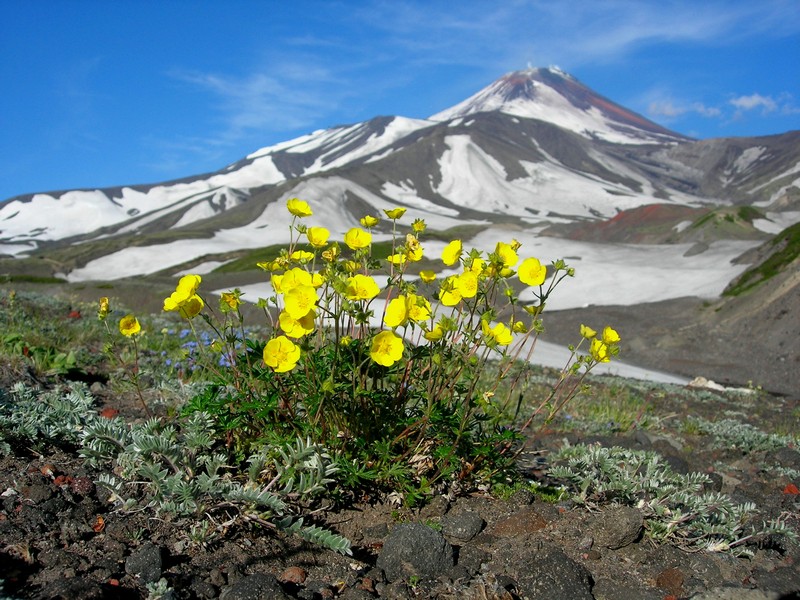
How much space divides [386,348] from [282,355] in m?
0.38

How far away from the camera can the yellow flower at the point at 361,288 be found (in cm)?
223

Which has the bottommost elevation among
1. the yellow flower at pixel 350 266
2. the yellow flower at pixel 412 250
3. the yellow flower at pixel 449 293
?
the yellow flower at pixel 449 293

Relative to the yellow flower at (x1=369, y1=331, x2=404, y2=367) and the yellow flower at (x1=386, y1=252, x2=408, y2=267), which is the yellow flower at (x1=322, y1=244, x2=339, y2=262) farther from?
the yellow flower at (x1=369, y1=331, x2=404, y2=367)

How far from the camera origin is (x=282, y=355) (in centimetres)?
217

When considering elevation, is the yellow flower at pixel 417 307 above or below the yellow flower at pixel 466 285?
below

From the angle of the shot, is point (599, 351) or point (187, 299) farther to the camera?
point (599, 351)

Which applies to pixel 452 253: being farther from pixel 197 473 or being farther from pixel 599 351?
pixel 197 473

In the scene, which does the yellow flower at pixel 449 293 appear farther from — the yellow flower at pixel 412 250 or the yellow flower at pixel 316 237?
the yellow flower at pixel 316 237

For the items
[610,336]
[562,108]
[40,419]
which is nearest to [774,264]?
[610,336]

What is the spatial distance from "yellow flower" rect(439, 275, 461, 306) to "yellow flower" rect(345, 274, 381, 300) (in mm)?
272

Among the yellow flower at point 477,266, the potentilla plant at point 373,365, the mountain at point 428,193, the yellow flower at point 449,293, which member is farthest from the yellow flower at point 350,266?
the mountain at point 428,193

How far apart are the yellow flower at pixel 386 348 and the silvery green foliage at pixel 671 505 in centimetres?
104

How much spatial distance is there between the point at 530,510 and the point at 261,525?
44.0 inches

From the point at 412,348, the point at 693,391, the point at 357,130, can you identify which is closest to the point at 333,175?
the point at 693,391
